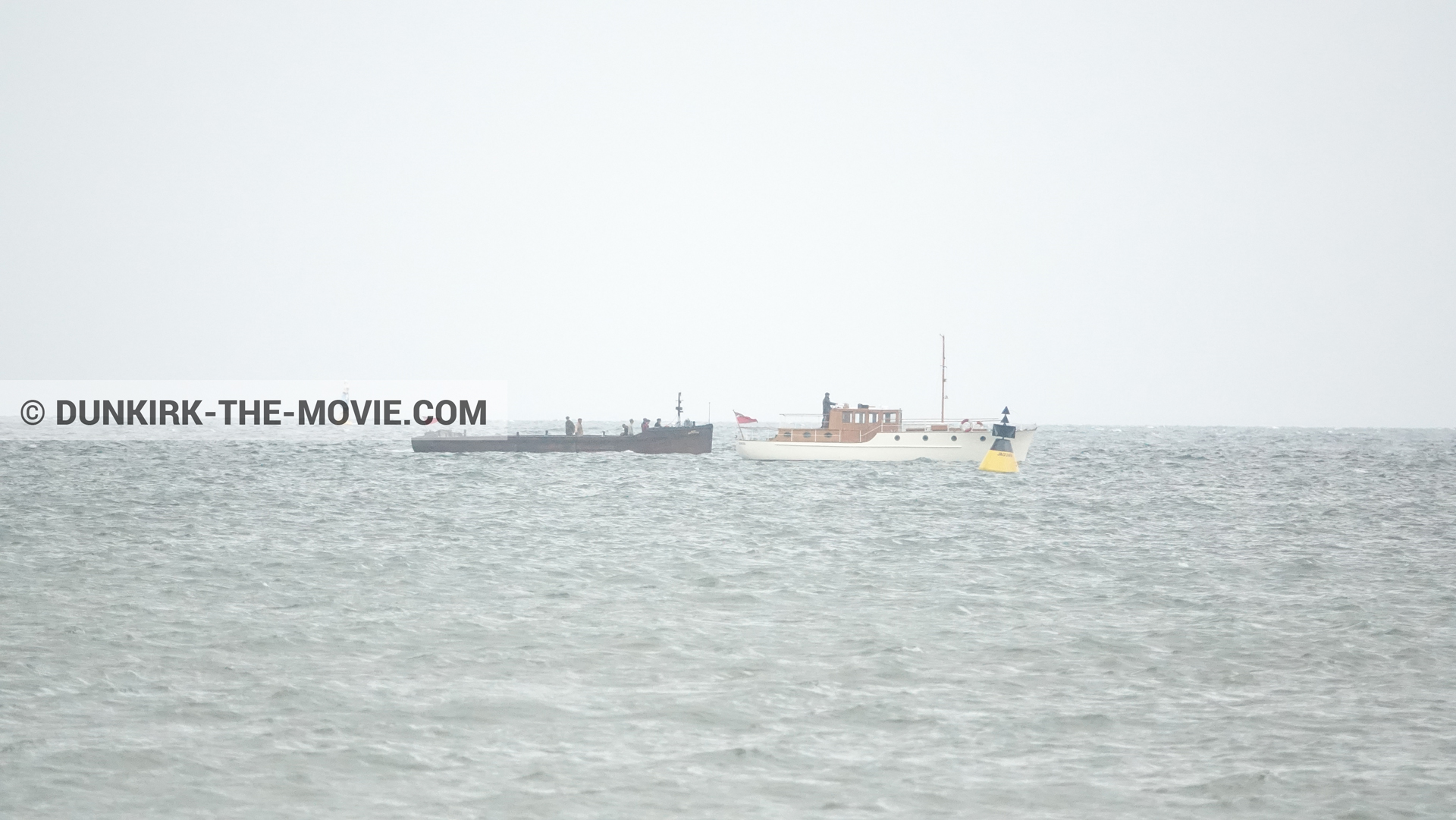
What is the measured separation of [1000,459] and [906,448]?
7472 mm

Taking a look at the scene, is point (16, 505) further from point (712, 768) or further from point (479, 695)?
point (712, 768)

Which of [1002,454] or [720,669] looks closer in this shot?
[720,669]

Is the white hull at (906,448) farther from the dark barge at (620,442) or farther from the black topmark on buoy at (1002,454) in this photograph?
the dark barge at (620,442)

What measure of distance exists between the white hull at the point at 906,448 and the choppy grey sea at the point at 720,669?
113ft

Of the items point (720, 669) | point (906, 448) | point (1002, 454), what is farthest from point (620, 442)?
point (720, 669)

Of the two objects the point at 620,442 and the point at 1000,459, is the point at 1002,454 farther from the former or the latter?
the point at 620,442

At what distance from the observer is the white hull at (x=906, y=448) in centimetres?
7494

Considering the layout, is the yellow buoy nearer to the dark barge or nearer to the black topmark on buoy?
the black topmark on buoy

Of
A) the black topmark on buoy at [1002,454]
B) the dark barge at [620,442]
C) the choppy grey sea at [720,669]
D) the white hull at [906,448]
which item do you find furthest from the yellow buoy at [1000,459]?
the choppy grey sea at [720,669]

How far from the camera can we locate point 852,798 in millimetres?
11438

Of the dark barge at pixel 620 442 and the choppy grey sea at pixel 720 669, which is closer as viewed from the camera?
the choppy grey sea at pixel 720 669

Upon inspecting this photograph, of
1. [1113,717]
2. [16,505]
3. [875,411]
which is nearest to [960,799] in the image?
[1113,717]

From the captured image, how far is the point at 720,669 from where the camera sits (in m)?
17.0

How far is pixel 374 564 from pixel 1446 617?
21.9 m
